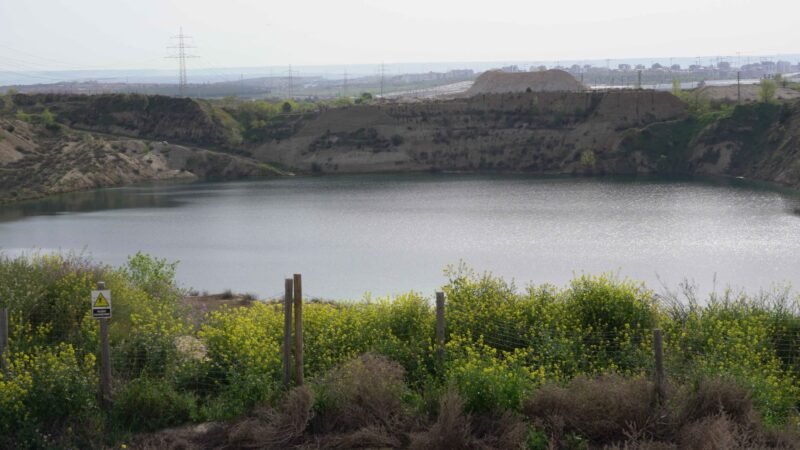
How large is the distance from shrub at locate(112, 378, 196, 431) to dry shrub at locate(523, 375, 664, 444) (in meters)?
4.07

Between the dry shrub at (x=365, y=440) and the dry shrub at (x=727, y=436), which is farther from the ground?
the dry shrub at (x=727, y=436)

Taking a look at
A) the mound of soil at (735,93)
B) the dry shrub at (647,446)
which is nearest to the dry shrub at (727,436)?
the dry shrub at (647,446)

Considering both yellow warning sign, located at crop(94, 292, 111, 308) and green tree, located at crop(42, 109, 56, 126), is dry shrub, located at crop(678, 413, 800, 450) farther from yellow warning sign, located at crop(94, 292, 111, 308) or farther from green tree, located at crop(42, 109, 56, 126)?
green tree, located at crop(42, 109, 56, 126)

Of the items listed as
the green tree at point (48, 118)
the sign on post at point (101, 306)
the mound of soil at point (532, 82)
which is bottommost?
the sign on post at point (101, 306)

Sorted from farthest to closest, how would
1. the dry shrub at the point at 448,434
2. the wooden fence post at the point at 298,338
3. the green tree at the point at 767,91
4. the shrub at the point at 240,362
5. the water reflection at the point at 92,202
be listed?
1. the green tree at the point at 767,91
2. the water reflection at the point at 92,202
3. the wooden fence post at the point at 298,338
4. the shrub at the point at 240,362
5. the dry shrub at the point at 448,434

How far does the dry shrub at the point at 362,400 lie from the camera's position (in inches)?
396

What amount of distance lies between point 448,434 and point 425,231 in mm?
30884

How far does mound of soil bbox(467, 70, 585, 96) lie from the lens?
3501 inches

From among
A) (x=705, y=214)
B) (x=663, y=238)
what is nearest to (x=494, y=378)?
(x=663, y=238)

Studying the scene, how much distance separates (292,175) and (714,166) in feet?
102

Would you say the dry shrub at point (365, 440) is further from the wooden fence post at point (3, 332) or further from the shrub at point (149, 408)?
the wooden fence post at point (3, 332)

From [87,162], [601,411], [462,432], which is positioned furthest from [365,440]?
[87,162]

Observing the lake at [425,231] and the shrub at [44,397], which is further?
the lake at [425,231]

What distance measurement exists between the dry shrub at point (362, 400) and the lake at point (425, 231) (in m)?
15.3
